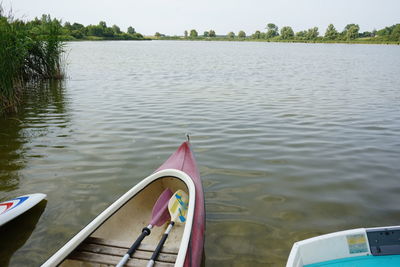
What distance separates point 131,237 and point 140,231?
6.0 inches

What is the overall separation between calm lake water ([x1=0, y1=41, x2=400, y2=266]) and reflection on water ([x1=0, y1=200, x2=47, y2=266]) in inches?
0.8

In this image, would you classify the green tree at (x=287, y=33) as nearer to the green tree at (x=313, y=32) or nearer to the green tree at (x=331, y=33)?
the green tree at (x=313, y=32)

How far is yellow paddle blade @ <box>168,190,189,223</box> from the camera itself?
148 inches

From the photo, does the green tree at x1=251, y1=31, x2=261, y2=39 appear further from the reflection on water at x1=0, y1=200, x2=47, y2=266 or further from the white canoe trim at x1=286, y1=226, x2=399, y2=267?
the white canoe trim at x1=286, y1=226, x2=399, y2=267

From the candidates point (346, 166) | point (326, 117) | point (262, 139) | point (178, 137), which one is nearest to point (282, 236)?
point (346, 166)

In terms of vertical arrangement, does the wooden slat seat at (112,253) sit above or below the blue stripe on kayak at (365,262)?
below

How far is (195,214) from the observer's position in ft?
10.6

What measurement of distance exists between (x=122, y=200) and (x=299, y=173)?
3318 mm

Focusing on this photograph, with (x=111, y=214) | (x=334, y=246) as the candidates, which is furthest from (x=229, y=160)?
(x=334, y=246)

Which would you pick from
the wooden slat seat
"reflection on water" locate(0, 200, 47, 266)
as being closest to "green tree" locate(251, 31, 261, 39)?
"reflection on water" locate(0, 200, 47, 266)

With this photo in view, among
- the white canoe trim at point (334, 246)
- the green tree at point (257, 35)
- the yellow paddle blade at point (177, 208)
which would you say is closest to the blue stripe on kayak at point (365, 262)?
the white canoe trim at point (334, 246)

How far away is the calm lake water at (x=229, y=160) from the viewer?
4.01 metres

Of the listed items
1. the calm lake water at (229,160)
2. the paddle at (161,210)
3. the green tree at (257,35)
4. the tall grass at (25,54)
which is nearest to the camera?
the paddle at (161,210)

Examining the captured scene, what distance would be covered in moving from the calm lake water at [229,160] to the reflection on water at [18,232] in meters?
0.02
